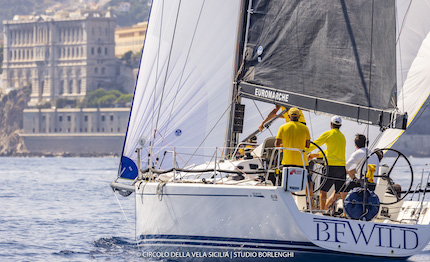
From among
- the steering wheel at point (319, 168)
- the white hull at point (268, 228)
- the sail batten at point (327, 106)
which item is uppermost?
the sail batten at point (327, 106)

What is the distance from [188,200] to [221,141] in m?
2.08

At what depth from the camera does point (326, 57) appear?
307 inches

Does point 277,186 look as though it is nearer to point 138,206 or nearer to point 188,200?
point 188,200

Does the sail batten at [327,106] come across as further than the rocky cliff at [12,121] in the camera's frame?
No

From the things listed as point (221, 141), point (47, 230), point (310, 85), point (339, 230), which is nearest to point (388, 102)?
point (310, 85)

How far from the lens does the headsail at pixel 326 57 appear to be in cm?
757

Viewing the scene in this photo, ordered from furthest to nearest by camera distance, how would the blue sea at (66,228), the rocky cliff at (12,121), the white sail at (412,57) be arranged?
the rocky cliff at (12,121)
the blue sea at (66,228)
the white sail at (412,57)

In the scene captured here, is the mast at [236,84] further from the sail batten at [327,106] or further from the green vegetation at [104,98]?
the green vegetation at [104,98]

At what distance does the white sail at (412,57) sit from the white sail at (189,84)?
1592 millimetres

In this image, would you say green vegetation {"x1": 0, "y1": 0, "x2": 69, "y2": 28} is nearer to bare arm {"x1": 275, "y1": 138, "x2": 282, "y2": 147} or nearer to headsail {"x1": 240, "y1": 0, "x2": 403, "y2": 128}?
headsail {"x1": 240, "y1": 0, "x2": 403, "y2": 128}

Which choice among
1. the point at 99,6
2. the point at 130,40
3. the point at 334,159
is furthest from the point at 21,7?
the point at 334,159

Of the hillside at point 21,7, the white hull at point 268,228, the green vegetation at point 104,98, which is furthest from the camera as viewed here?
→ the hillside at point 21,7

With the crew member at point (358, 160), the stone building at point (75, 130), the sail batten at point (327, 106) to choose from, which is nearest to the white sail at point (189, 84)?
the sail batten at point (327, 106)

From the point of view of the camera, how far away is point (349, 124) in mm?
9797
